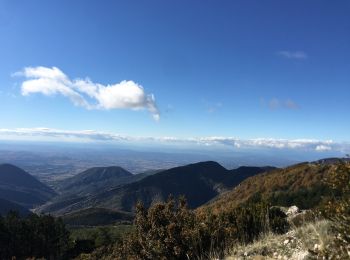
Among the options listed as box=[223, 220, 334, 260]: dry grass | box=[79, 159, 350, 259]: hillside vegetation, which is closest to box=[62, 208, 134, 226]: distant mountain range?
box=[79, 159, 350, 259]: hillside vegetation

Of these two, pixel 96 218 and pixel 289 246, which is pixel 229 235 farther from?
pixel 96 218

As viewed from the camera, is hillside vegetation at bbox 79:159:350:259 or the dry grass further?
the dry grass

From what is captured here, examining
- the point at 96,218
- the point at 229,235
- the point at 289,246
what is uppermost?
the point at 289,246

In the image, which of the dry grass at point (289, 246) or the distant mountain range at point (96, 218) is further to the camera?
the distant mountain range at point (96, 218)

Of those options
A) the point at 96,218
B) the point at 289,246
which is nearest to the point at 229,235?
the point at 289,246

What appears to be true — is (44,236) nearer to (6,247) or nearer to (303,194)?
(6,247)

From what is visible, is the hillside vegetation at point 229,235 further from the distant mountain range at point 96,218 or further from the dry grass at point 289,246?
the distant mountain range at point 96,218

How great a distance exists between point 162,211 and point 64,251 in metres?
46.5

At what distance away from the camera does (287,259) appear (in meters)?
6.53

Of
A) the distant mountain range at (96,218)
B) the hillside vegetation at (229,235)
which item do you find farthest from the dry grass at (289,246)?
the distant mountain range at (96,218)

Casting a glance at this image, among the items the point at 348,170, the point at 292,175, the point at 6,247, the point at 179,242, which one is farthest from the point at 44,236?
the point at 292,175

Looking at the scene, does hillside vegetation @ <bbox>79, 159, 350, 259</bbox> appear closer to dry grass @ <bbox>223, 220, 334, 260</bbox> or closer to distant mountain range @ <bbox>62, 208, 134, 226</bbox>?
dry grass @ <bbox>223, 220, 334, 260</bbox>

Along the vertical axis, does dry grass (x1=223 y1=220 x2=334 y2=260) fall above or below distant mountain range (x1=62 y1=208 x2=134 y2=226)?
above

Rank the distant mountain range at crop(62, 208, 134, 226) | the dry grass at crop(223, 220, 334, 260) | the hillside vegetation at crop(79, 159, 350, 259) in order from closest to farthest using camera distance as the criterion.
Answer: the hillside vegetation at crop(79, 159, 350, 259) < the dry grass at crop(223, 220, 334, 260) < the distant mountain range at crop(62, 208, 134, 226)
